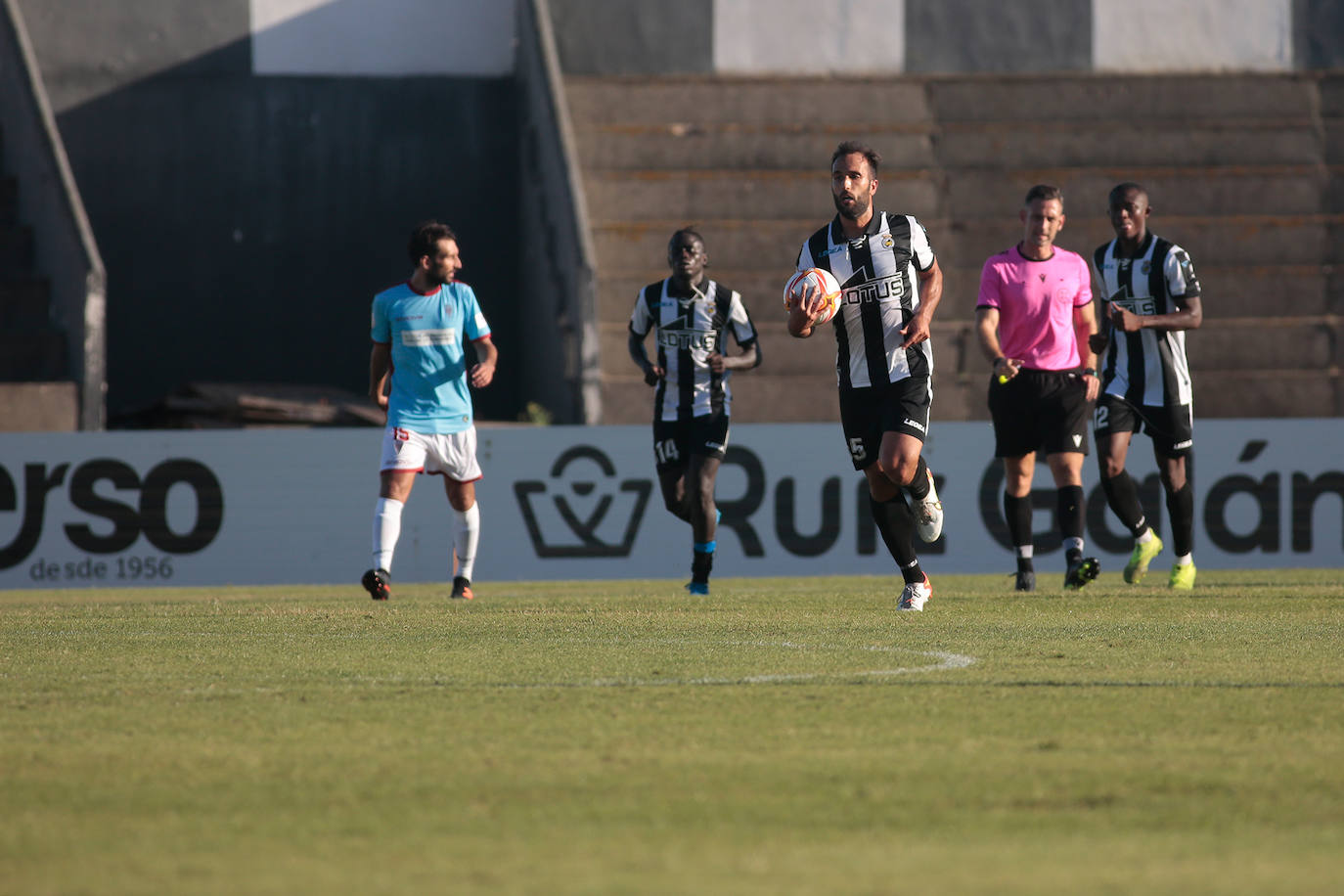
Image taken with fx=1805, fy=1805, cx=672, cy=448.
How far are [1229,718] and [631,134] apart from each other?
16333 millimetres

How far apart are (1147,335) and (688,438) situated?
2.68 m

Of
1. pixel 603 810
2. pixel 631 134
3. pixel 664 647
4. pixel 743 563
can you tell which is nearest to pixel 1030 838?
pixel 603 810

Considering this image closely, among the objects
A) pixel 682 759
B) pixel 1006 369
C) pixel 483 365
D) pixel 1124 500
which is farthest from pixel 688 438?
pixel 682 759

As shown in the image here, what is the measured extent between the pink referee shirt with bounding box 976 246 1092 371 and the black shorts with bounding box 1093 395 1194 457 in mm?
338

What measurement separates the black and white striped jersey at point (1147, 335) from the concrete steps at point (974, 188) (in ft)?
23.6

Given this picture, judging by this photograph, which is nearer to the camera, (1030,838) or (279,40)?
(1030,838)

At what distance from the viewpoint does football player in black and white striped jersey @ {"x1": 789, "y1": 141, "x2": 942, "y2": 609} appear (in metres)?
8.13

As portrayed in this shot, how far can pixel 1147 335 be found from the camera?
33.3ft

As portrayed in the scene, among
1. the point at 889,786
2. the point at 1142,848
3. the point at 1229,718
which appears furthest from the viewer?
the point at 1229,718

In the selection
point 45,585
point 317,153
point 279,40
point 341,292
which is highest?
point 279,40

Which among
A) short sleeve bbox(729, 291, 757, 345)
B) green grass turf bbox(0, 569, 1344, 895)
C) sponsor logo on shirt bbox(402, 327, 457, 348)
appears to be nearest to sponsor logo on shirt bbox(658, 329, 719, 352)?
short sleeve bbox(729, 291, 757, 345)

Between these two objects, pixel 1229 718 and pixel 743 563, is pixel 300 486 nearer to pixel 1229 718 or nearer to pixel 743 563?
pixel 743 563

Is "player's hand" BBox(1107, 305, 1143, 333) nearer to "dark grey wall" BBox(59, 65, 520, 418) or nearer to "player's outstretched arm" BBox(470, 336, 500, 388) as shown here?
"player's outstretched arm" BBox(470, 336, 500, 388)

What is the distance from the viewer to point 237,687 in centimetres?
549
